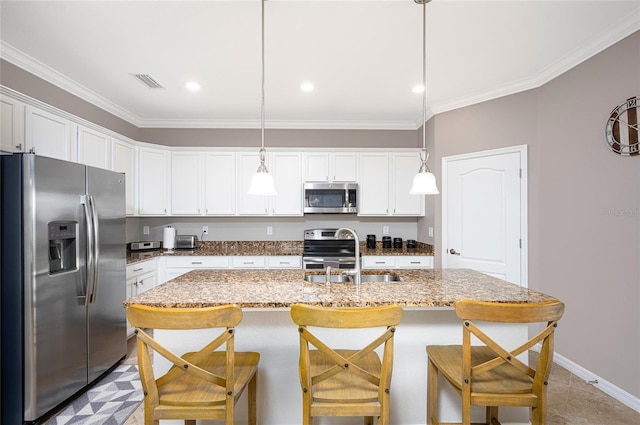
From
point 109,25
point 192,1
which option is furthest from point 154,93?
point 192,1

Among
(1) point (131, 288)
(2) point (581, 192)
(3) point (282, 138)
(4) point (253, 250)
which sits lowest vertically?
(1) point (131, 288)

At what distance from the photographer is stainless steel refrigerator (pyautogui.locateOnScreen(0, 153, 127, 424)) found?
1.91 metres

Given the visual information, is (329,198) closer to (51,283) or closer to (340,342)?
(340,342)

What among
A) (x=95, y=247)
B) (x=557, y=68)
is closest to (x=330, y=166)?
(x=557, y=68)

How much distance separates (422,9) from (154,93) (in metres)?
2.84

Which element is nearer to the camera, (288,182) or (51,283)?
(51,283)

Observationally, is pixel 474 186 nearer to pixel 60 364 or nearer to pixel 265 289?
pixel 265 289

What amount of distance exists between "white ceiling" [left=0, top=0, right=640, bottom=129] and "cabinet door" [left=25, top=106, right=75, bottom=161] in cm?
50

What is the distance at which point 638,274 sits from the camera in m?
2.10

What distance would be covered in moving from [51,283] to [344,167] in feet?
10.5

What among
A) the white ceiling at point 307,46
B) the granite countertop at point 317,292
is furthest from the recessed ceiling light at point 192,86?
the granite countertop at point 317,292

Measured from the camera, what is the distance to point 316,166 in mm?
4148

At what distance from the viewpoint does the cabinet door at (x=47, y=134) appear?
2.38m

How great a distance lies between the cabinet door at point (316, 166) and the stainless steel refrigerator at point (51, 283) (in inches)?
90.3
